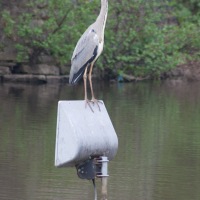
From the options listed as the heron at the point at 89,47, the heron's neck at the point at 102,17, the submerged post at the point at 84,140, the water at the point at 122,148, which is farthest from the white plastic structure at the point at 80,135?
the water at the point at 122,148

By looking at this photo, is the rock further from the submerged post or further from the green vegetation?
the submerged post

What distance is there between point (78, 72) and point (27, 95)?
12.0 meters

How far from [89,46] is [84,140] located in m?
1.89

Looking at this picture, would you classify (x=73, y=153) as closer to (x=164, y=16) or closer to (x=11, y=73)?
(x=11, y=73)

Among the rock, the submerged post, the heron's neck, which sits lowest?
the rock

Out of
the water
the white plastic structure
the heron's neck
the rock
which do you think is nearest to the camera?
the white plastic structure

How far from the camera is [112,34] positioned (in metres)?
26.4

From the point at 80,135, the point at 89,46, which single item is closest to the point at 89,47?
the point at 89,46

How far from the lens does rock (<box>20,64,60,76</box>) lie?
2631cm

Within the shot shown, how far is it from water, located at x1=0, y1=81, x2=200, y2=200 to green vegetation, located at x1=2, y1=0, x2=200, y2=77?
3.99 meters

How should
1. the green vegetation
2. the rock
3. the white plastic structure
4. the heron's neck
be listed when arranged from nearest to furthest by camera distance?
1. the white plastic structure
2. the heron's neck
3. the green vegetation
4. the rock

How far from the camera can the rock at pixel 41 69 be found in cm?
2631

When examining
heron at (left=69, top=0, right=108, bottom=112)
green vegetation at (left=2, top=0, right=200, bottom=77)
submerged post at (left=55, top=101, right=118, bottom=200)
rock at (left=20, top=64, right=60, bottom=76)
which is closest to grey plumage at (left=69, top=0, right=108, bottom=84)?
heron at (left=69, top=0, right=108, bottom=112)

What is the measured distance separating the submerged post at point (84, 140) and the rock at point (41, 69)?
1868cm
